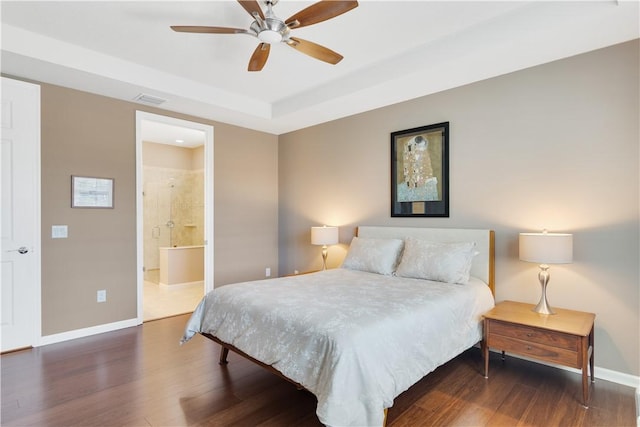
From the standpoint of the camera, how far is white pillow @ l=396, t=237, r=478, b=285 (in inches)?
117

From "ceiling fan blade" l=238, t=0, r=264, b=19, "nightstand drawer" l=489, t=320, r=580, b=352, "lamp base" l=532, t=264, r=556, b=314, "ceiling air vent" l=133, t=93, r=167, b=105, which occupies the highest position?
"ceiling air vent" l=133, t=93, r=167, b=105

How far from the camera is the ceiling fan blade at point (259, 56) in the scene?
2572 mm

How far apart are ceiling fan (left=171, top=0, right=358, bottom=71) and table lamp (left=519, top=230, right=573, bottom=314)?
2060mm

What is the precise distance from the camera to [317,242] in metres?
4.40

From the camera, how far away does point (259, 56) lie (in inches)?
105

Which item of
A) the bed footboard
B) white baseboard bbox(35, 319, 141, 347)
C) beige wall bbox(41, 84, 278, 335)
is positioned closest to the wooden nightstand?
the bed footboard

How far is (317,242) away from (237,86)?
2.12m

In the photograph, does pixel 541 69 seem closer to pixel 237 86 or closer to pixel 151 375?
pixel 237 86

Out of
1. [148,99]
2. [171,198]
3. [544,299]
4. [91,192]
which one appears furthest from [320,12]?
[171,198]

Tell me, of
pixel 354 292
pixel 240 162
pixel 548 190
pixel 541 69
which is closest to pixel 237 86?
pixel 240 162

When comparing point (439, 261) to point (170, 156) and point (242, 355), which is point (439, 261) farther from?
point (170, 156)

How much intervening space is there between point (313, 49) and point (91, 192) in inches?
110

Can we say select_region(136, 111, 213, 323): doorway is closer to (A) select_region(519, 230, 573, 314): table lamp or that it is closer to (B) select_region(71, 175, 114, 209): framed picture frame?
(B) select_region(71, 175, 114, 209): framed picture frame

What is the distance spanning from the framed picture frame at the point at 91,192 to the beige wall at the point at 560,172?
3.13m
